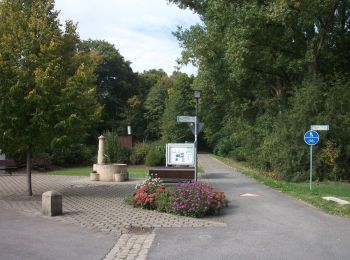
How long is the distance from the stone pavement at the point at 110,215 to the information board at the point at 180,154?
3388 mm

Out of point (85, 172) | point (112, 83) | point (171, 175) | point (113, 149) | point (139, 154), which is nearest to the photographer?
point (171, 175)

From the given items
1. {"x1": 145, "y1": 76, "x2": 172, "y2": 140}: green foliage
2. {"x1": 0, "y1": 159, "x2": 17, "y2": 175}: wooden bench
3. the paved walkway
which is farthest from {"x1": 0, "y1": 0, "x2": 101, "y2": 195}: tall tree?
{"x1": 145, "y1": 76, "x2": 172, "y2": 140}: green foliage

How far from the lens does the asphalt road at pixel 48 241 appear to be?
27.4 feet

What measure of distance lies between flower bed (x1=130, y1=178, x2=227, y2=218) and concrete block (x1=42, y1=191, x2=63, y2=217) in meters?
2.34

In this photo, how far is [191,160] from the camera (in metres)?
23.2

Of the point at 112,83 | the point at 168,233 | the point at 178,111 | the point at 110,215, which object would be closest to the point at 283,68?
the point at 110,215

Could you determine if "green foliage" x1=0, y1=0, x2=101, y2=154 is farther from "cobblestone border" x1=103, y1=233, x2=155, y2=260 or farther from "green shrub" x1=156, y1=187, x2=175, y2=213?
"cobblestone border" x1=103, y1=233, x2=155, y2=260

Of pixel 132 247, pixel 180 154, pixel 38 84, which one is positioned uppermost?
pixel 38 84

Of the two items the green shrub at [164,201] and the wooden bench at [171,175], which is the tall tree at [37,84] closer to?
the wooden bench at [171,175]

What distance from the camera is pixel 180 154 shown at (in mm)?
23203

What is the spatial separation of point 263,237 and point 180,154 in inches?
520

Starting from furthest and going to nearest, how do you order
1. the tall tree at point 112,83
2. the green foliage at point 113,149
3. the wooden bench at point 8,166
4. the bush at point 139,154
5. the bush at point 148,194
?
the tall tree at point 112,83
the bush at point 139,154
the green foliage at point 113,149
the wooden bench at point 8,166
the bush at point 148,194

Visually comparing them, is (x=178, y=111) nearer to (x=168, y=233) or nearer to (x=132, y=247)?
(x=168, y=233)

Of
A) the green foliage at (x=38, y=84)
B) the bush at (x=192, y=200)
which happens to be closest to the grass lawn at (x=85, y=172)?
the green foliage at (x=38, y=84)
